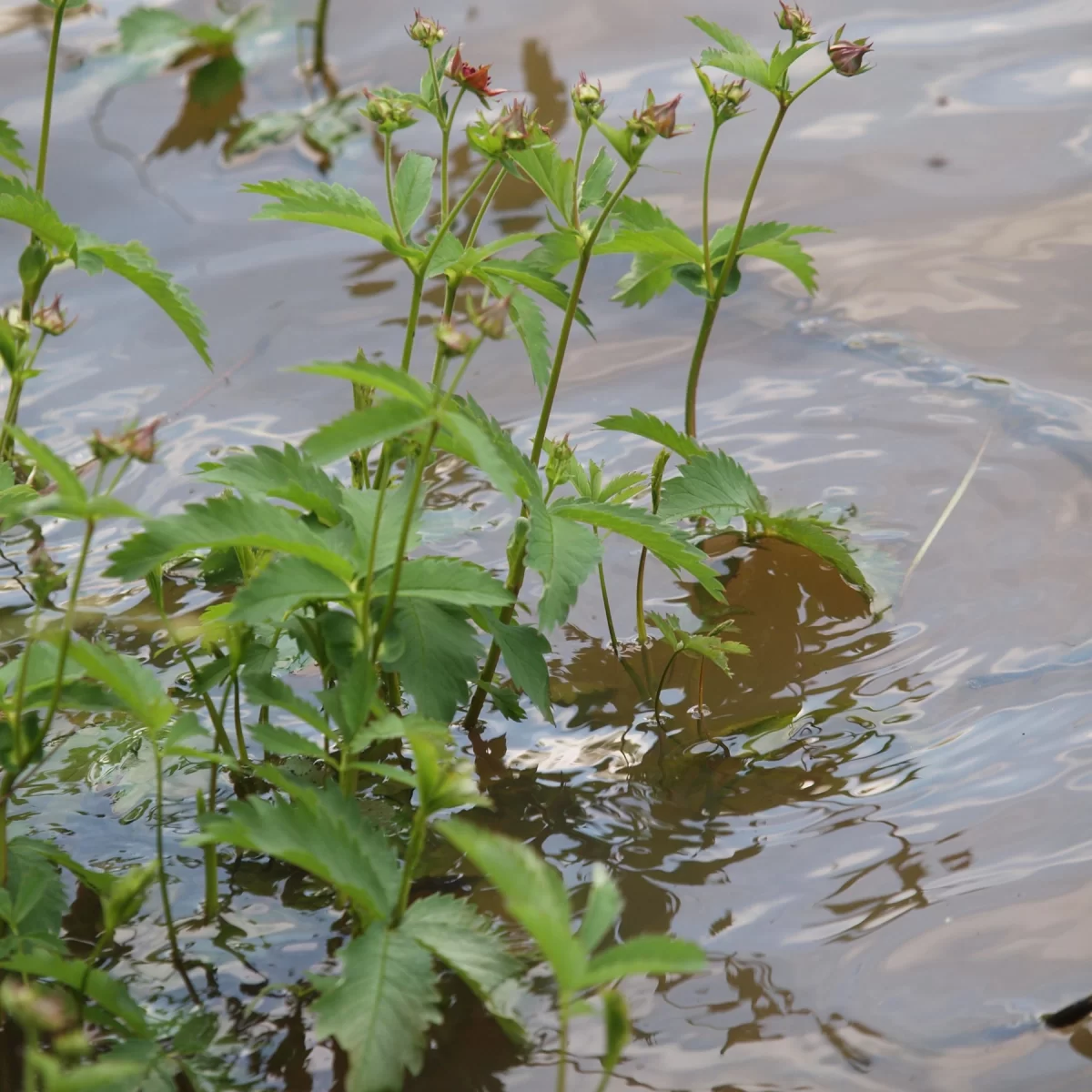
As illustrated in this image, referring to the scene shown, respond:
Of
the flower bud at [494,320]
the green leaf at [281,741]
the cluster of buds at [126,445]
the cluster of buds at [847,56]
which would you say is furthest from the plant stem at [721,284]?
the cluster of buds at [126,445]

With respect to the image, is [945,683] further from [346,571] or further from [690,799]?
[346,571]

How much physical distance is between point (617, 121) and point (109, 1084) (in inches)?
119

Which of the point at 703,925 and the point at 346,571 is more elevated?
the point at 346,571

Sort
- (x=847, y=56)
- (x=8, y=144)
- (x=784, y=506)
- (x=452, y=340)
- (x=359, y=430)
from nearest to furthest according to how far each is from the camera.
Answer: (x=452, y=340)
(x=359, y=430)
(x=847, y=56)
(x=8, y=144)
(x=784, y=506)

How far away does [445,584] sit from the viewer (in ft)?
5.05

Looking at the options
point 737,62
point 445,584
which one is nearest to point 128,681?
point 445,584

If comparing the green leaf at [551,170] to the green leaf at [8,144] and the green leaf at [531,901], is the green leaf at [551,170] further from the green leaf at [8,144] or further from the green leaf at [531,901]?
the green leaf at [531,901]

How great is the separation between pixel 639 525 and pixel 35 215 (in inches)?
40.8

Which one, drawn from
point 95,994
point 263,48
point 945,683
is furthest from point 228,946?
point 263,48

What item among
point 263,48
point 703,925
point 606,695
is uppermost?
point 263,48

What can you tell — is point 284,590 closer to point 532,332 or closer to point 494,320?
point 494,320

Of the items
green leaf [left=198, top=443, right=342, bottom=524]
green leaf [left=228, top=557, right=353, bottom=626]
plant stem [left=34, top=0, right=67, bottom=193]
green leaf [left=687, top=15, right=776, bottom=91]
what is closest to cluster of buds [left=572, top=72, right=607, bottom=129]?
green leaf [left=687, top=15, right=776, bottom=91]

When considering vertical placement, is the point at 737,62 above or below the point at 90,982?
above

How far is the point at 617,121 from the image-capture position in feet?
11.9
